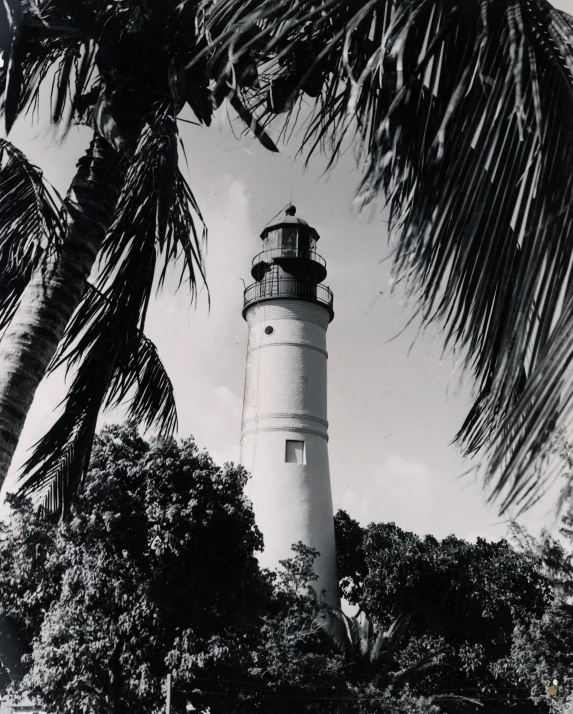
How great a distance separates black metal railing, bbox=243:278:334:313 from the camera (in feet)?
84.3

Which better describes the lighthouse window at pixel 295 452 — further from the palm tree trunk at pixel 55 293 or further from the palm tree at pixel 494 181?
the palm tree at pixel 494 181

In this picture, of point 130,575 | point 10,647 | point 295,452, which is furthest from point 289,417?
point 10,647

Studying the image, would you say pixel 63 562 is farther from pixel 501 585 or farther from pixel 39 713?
pixel 501 585

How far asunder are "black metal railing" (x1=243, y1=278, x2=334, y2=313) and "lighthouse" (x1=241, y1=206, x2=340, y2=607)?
1.5 inches

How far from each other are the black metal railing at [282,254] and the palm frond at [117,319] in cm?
2222

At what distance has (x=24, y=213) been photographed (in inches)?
135

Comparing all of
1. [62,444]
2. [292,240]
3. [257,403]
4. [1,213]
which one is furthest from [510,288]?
[292,240]

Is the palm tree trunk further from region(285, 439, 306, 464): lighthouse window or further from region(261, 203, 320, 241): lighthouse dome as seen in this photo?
region(261, 203, 320, 241): lighthouse dome

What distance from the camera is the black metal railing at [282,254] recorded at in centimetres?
2666

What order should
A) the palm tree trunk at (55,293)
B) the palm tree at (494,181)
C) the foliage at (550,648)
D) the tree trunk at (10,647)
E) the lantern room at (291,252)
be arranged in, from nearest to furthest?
the palm tree at (494,181)
the palm tree trunk at (55,293)
the tree trunk at (10,647)
the foliage at (550,648)
the lantern room at (291,252)

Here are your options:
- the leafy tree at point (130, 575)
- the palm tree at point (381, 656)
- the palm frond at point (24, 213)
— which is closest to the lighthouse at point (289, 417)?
the palm tree at point (381, 656)

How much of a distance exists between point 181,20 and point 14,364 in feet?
5.64

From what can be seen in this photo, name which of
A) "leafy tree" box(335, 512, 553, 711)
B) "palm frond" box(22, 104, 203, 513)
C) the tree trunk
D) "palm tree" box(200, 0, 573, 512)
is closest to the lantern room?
"leafy tree" box(335, 512, 553, 711)

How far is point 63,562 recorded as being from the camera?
14977 millimetres
